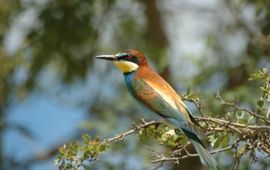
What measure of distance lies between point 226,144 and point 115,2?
3.33m

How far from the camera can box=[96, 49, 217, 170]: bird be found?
2.46 meters

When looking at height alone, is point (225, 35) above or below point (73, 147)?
below

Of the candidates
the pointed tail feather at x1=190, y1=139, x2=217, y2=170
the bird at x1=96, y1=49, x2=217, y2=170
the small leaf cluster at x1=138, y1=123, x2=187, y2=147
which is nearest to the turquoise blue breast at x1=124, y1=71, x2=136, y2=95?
the bird at x1=96, y1=49, x2=217, y2=170

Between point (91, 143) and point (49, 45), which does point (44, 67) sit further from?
point (91, 143)

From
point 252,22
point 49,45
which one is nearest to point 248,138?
point 252,22

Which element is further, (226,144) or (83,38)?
(83,38)

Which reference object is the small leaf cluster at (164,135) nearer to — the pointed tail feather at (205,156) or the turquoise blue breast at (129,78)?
the pointed tail feather at (205,156)

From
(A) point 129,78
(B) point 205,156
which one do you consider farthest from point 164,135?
(A) point 129,78

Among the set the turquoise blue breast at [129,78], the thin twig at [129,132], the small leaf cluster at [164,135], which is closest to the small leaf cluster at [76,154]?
the thin twig at [129,132]

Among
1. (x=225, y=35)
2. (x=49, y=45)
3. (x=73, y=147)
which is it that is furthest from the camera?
(x=225, y=35)

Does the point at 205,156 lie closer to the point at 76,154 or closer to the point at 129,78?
the point at 76,154

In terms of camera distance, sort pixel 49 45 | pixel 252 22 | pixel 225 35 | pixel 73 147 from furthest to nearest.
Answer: pixel 225 35 → pixel 49 45 → pixel 252 22 → pixel 73 147

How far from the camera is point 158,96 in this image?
282cm

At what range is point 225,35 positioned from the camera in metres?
6.12
